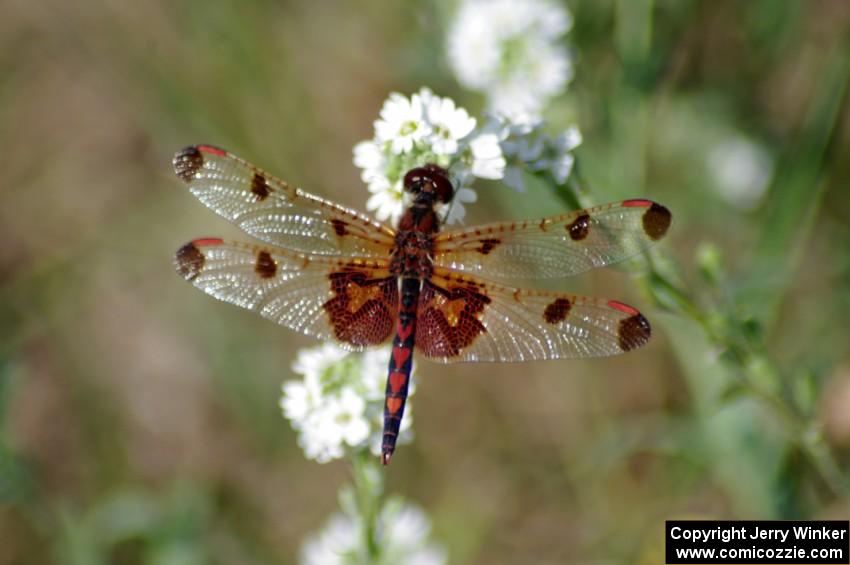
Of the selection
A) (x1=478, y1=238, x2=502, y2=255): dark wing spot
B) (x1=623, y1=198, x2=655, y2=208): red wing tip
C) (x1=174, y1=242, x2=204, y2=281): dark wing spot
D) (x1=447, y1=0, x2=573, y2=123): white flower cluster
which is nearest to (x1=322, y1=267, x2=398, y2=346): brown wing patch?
(x1=478, y1=238, x2=502, y2=255): dark wing spot

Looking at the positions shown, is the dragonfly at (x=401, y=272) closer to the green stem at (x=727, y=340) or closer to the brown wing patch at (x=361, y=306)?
the brown wing patch at (x=361, y=306)

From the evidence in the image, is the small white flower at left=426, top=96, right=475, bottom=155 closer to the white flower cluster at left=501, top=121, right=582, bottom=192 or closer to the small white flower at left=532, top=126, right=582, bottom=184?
the white flower cluster at left=501, top=121, right=582, bottom=192

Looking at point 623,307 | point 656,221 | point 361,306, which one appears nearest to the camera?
point 656,221

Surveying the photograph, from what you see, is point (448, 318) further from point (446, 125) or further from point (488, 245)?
point (446, 125)

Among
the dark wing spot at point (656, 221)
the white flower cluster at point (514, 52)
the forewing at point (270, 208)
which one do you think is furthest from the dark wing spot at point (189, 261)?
the white flower cluster at point (514, 52)

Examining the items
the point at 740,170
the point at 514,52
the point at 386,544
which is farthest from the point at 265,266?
the point at 740,170
